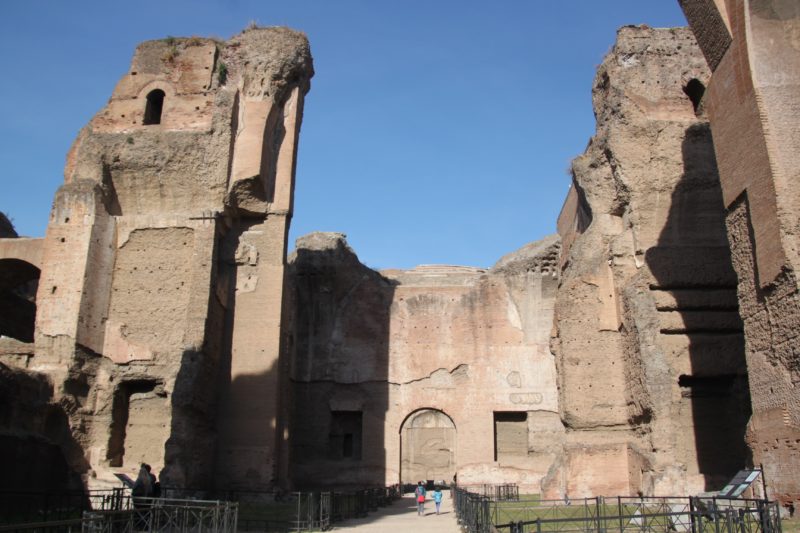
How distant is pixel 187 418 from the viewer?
14031 mm

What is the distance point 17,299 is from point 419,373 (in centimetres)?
1071

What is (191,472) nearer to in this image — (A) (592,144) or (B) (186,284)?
(B) (186,284)

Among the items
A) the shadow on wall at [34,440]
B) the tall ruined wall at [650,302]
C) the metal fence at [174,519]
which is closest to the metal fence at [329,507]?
the metal fence at [174,519]

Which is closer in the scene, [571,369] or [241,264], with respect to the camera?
[571,369]

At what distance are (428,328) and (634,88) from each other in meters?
9.44

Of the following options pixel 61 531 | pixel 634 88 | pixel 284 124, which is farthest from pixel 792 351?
pixel 284 124

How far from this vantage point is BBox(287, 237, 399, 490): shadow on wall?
20219 millimetres

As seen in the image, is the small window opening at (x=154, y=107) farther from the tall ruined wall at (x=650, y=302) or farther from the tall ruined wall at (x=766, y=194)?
the tall ruined wall at (x=766, y=194)

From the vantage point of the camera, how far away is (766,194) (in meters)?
9.32

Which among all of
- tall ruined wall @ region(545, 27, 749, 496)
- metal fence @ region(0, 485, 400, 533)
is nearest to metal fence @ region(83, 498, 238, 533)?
metal fence @ region(0, 485, 400, 533)

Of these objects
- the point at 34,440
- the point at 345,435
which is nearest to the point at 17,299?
the point at 34,440

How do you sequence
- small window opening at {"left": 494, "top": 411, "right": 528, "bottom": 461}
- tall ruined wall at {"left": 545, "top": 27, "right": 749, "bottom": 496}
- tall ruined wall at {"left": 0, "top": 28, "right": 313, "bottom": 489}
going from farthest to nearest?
small window opening at {"left": 494, "top": 411, "right": 528, "bottom": 461}
tall ruined wall at {"left": 0, "top": 28, "right": 313, "bottom": 489}
tall ruined wall at {"left": 545, "top": 27, "right": 749, "bottom": 496}

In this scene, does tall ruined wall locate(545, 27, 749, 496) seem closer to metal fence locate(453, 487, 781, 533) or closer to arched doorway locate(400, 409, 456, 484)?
metal fence locate(453, 487, 781, 533)

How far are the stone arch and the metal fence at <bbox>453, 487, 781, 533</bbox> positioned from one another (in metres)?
11.2
